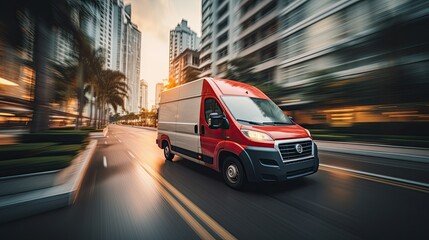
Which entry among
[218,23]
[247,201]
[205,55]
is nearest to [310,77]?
[247,201]

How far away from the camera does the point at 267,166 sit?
341 cm

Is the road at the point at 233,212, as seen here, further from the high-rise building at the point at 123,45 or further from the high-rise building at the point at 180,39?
the high-rise building at the point at 180,39

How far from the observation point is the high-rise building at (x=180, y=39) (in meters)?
131

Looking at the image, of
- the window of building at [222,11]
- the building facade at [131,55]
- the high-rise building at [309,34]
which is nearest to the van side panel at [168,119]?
the high-rise building at [309,34]

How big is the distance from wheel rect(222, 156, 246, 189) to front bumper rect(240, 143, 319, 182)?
221mm

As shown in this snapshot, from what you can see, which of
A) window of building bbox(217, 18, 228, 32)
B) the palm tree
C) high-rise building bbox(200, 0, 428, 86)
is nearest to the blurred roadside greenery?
the palm tree

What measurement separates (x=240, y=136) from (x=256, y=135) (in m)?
0.32

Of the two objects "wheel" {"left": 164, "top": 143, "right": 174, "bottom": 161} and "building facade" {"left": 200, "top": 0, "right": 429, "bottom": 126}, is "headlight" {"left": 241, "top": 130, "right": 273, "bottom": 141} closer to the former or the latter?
A: "wheel" {"left": 164, "top": 143, "right": 174, "bottom": 161}

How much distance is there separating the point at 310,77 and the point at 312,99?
9.83 ft

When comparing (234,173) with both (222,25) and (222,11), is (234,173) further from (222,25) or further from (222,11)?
(222,11)

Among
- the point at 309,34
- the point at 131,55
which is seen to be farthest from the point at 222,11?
the point at 131,55

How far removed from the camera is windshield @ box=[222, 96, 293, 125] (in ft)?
13.4

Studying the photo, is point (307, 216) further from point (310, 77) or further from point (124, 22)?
point (124, 22)

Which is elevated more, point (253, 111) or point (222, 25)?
point (222, 25)
